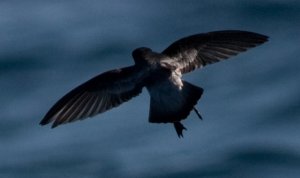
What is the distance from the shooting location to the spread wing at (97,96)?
9.55m

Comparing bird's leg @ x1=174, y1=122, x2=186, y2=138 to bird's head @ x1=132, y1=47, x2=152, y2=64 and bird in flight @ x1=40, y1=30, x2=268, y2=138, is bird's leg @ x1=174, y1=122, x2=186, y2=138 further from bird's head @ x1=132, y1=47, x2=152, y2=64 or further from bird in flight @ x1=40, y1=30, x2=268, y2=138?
bird's head @ x1=132, y1=47, x2=152, y2=64

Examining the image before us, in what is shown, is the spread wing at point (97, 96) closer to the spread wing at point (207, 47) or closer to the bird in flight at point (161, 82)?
the bird in flight at point (161, 82)

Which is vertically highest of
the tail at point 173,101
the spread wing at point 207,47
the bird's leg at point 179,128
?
the spread wing at point 207,47

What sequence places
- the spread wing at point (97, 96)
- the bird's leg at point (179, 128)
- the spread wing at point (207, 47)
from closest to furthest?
the bird's leg at point (179, 128)
the spread wing at point (97, 96)
the spread wing at point (207, 47)

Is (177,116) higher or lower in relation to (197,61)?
lower

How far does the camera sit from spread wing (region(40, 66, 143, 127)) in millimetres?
9555

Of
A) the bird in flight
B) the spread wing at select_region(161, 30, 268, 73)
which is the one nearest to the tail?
the bird in flight

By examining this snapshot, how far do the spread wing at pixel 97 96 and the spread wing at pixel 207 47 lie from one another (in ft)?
1.85

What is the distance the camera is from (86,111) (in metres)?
9.76

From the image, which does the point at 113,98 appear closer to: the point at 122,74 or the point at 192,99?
the point at 122,74

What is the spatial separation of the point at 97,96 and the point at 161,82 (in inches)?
43.4

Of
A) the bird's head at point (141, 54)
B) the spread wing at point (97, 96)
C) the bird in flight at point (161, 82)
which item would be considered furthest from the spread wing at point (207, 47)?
the spread wing at point (97, 96)

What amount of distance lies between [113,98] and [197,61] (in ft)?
4.00

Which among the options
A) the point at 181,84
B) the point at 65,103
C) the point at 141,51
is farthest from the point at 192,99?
the point at 65,103
